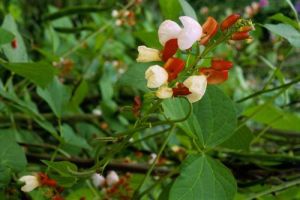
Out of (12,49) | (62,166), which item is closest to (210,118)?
(62,166)

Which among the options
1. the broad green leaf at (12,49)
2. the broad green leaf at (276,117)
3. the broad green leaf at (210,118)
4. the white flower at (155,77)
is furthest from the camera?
the broad green leaf at (276,117)

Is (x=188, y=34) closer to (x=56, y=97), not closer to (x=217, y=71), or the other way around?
(x=217, y=71)

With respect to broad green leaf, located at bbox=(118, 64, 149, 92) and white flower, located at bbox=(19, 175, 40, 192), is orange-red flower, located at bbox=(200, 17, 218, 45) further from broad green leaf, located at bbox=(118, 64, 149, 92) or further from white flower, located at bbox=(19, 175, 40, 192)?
white flower, located at bbox=(19, 175, 40, 192)

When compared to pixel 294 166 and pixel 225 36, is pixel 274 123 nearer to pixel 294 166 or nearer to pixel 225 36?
pixel 294 166

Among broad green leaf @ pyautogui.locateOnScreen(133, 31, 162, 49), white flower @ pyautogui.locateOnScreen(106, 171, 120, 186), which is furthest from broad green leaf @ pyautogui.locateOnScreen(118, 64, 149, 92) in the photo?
white flower @ pyautogui.locateOnScreen(106, 171, 120, 186)

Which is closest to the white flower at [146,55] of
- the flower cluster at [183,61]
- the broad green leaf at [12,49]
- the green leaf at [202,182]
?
the flower cluster at [183,61]

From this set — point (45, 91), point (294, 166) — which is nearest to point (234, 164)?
point (294, 166)

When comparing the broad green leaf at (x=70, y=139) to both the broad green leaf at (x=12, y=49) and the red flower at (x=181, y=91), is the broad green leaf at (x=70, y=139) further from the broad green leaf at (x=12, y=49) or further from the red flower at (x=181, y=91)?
the red flower at (x=181, y=91)
